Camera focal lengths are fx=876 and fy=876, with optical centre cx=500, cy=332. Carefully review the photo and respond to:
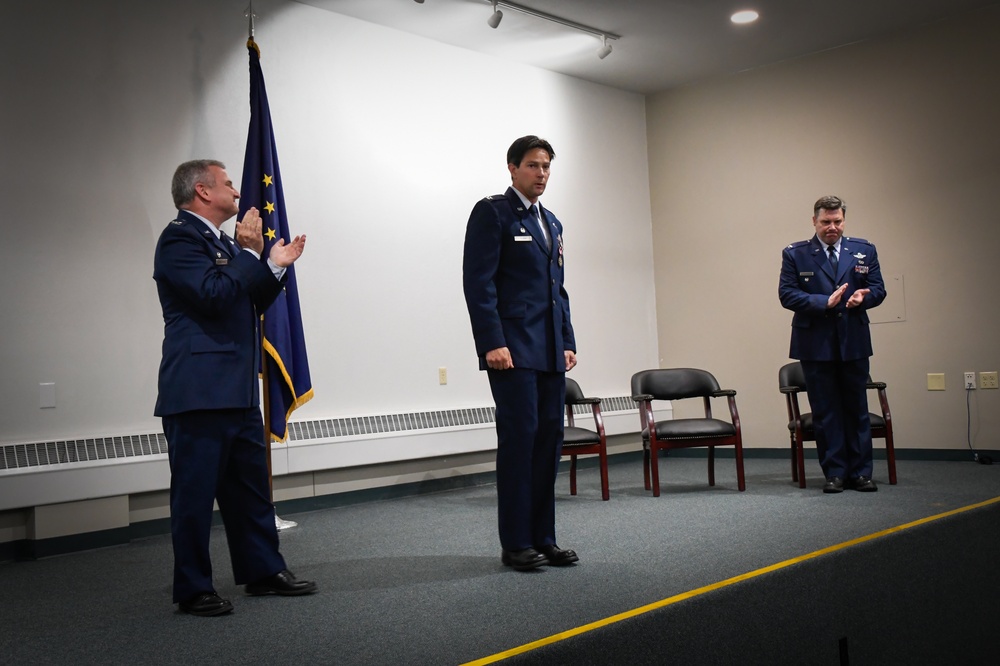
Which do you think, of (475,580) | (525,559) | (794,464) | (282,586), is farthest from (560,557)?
(794,464)

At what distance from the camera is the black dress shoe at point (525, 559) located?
306 cm

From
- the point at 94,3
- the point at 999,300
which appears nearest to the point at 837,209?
the point at 999,300

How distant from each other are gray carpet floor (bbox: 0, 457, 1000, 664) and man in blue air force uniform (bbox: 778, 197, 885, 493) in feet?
0.69

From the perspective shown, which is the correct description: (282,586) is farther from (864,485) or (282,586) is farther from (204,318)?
(864,485)

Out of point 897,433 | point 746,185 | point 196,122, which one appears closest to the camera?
point 196,122

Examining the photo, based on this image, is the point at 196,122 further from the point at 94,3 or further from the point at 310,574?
the point at 310,574

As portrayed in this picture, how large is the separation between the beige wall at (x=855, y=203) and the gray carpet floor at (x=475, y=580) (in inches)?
56.7

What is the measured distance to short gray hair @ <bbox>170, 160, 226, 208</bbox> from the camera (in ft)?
9.12

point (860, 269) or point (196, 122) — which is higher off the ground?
point (196, 122)

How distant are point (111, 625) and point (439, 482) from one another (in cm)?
324

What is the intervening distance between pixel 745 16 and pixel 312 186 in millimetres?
3161

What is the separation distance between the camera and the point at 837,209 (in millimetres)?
4730

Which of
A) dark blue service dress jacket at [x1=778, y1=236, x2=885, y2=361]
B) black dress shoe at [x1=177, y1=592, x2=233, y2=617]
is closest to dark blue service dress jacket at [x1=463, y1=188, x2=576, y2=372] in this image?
black dress shoe at [x1=177, y1=592, x2=233, y2=617]

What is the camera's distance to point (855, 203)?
21.4 feet
